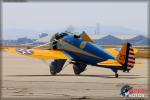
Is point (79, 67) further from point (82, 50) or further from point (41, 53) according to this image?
point (41, 53)

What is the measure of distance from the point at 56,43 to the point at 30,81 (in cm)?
735

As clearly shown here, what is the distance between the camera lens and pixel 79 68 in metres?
31.4

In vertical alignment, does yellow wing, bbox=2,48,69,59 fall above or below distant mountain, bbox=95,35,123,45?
above

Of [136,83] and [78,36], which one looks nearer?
[136,83]

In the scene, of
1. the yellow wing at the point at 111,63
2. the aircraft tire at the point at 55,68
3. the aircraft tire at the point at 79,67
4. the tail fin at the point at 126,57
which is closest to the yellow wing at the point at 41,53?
the aircraft tire at the point at 55,68

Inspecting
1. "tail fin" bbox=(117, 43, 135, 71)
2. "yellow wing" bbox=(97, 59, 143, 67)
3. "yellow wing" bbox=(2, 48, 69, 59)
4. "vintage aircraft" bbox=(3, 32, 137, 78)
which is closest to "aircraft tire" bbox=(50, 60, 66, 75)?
"vintage aircraft" bbox=(3, 32, 137, 78)

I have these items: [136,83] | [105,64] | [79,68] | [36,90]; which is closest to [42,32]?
[79,68]

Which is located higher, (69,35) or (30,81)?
(69,35)

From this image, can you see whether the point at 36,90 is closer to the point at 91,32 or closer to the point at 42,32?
the point at 42,32

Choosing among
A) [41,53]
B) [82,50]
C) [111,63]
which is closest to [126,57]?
[111,63]

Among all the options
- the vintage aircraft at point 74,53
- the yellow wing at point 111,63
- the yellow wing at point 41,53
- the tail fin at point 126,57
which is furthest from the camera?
the yellow wing at point 41,53

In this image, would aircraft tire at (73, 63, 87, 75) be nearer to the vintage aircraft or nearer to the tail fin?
the vintage aircraft

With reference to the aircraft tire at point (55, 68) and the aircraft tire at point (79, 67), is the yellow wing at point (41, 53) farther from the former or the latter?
the aircraft tire at point (79, 67)

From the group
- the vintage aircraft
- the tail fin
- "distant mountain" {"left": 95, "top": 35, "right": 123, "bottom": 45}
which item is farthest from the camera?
"distant mountain" {"left": 95, "top": 35, "right": 123, "bottom": 45}
